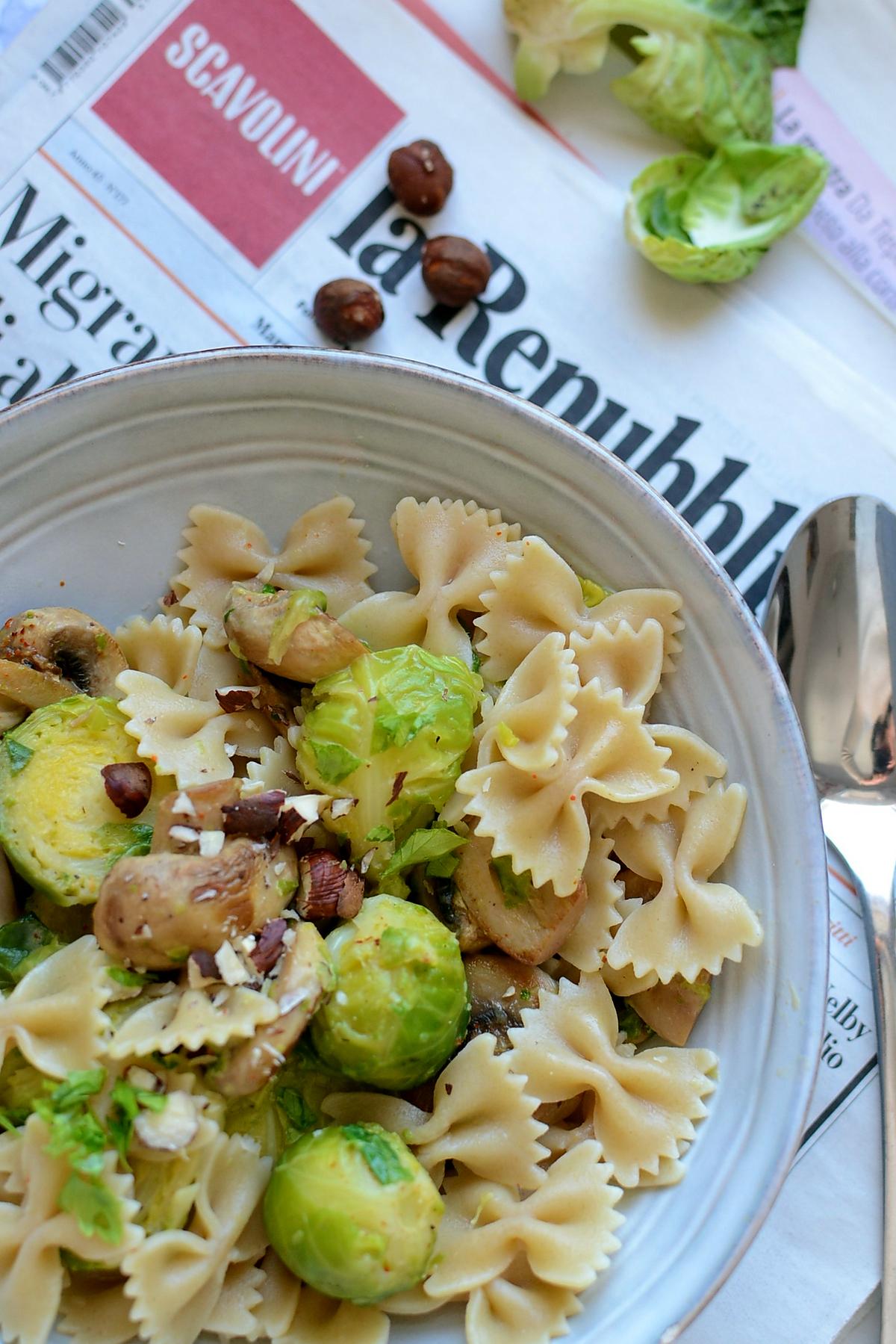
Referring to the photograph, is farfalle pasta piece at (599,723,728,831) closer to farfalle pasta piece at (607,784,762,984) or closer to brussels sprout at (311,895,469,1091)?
farfalle pasta piece at (607,784,762,984)

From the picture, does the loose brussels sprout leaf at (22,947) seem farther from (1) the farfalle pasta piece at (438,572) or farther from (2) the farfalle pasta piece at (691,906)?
(2) the farfalle pasta piece at (691,906)

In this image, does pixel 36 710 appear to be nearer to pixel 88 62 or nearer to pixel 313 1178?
pixel 313 1178

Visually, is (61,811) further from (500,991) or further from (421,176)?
(421,176)

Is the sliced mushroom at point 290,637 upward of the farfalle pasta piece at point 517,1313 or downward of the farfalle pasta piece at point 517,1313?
upward

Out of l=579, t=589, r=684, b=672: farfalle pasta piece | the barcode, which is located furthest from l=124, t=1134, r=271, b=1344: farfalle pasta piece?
the barcode

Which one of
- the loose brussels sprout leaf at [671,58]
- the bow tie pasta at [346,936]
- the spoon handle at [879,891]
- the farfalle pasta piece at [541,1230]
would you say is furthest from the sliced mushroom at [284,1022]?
the loose brussels sprout leaf at [671,58]

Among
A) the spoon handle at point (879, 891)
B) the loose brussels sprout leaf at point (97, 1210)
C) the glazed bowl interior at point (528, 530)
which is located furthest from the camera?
the spoon handle at point (879, 891)
